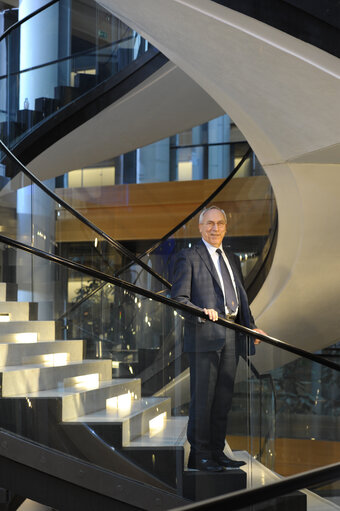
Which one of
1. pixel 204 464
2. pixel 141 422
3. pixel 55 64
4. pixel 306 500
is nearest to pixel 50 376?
pixel 141 422

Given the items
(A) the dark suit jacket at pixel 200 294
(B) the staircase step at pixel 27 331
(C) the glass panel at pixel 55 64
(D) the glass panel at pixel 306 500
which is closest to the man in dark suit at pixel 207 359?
(A) the dark suit jacket at pixel 200 294

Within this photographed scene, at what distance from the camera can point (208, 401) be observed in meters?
3.86

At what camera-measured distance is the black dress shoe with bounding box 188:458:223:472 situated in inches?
151

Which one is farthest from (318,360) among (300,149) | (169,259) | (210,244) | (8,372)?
(169,259)

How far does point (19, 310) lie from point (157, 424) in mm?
1748

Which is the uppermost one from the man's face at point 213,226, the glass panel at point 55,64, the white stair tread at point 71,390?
the glass panel at point 55,64

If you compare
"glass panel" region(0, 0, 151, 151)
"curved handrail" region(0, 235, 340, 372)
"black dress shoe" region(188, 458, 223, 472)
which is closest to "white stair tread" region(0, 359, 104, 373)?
"curved handrail" region(0, 235, 340, 372)

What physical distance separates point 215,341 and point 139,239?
611 cm

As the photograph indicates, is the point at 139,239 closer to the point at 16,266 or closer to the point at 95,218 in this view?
the point at 95,218

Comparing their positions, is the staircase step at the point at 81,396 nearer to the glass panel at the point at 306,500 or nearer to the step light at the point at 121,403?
the step light at the point at 121,403

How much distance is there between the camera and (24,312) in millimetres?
5109

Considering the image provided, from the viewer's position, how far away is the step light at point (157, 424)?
12.7ft

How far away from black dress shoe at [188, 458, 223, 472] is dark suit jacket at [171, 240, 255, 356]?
2.14 feet

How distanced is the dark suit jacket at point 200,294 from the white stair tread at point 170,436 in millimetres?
434
